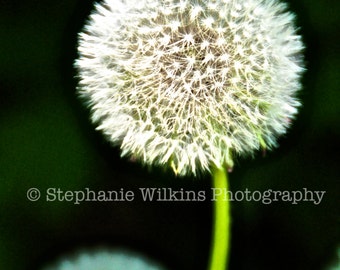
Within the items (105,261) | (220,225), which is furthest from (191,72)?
(105,261)

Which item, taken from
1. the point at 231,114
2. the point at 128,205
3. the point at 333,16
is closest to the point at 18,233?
the point at 128,205

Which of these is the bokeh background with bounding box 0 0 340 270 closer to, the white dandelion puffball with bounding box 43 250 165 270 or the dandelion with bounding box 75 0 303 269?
the white dandelion puffball with bounding box 43 250 165 270

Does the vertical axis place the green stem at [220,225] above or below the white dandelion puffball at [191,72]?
below

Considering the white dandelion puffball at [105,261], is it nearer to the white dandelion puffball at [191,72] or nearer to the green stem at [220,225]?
the green stem at [220,225]

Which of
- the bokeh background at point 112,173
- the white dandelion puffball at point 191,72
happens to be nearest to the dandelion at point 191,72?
the white dandelion puffball at point 191,72

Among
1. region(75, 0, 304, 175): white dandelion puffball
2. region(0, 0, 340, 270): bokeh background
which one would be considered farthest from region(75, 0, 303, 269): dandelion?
region(0, 0, 340, 270): bokeh background

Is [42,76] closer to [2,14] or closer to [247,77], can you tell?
[2,14]

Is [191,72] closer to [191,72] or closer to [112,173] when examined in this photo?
[191,72]
